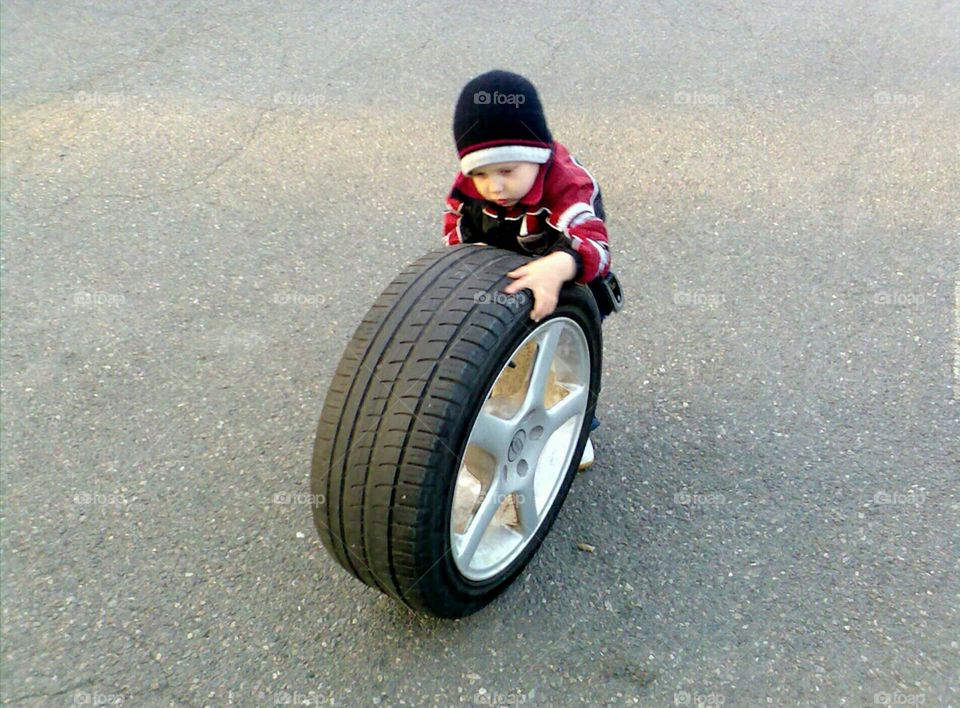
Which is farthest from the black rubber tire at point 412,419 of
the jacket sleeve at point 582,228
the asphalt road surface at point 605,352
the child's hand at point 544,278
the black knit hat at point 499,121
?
the asphalt road surface at point 605,352

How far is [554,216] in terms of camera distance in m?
2.45

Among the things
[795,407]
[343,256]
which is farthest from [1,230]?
[795,407]

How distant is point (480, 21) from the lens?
615cm

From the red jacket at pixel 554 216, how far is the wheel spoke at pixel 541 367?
7.4 inches

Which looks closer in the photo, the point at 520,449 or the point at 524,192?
the point at 524,192

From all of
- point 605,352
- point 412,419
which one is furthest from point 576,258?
point 605,352

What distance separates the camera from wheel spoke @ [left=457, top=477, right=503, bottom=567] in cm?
237

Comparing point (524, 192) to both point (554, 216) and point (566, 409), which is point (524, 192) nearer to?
point (554, 216)

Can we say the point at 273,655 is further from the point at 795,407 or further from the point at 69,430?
the point at 795,407

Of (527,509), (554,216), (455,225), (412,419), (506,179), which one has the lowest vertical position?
(527,509)

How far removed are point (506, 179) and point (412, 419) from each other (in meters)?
0.75

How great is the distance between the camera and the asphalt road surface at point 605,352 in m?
2.45

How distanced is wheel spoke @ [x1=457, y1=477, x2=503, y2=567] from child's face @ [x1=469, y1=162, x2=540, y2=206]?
2.65ft

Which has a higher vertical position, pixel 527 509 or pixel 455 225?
pixel 455 225
